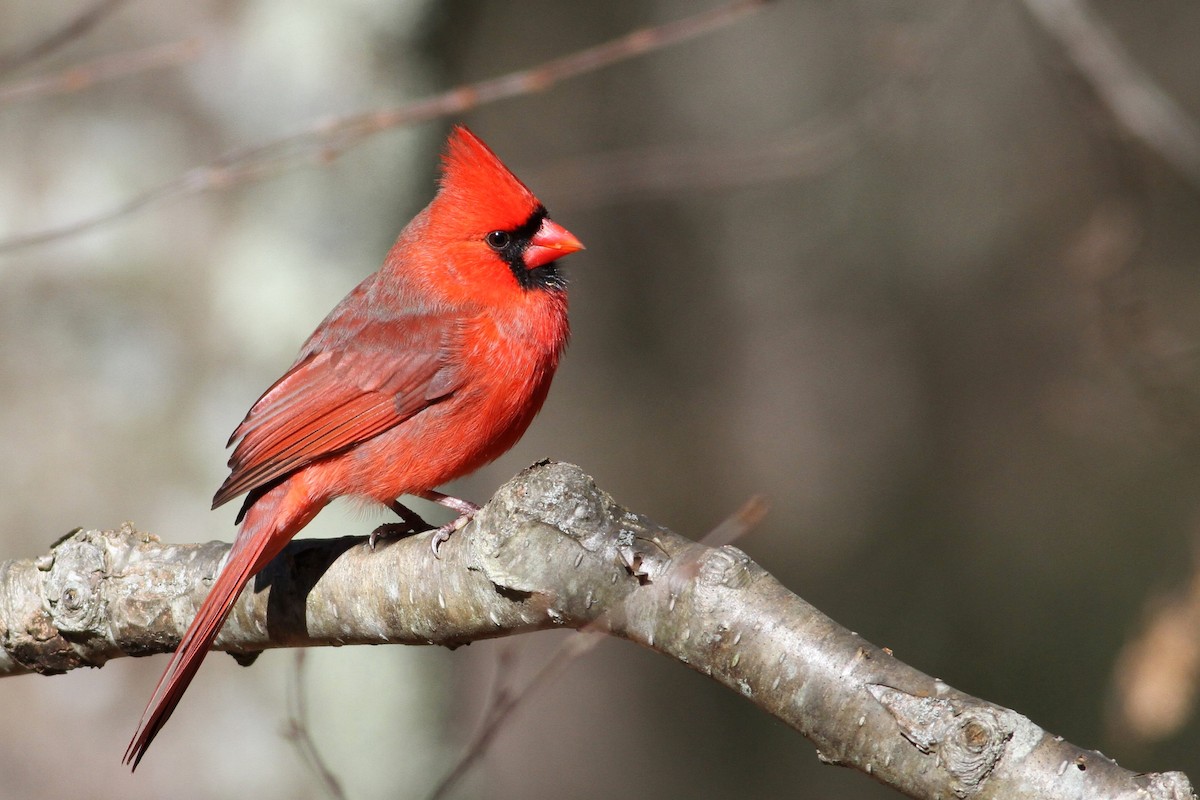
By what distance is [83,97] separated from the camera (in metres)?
3.64

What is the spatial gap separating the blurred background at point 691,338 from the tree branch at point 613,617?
54 cm

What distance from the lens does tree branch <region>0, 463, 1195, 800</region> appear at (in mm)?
1518

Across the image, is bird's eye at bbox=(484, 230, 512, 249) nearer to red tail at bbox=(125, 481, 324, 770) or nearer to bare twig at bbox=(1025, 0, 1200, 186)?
red tail at bbox=(125, 481, 324, 770)

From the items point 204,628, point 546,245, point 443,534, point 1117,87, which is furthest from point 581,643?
point 1117,87

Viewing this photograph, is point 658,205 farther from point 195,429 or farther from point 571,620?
point 571,620

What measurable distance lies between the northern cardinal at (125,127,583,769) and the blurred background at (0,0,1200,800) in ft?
1.74

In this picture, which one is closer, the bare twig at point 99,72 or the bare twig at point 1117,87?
the bare twig at point 99,72

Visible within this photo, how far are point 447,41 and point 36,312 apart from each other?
169 cm

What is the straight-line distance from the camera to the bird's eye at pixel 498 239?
307 cm

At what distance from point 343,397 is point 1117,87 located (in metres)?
2.34

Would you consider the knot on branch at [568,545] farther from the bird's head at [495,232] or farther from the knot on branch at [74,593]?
the bird's head at [495,232]

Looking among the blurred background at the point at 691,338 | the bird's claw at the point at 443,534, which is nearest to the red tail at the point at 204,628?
the bird's claw at the point at 443,534

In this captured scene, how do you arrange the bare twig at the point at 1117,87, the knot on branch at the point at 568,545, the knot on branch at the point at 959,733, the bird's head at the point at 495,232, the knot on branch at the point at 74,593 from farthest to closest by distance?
the bare twig at the point at 1117,87, the bird's head at the point at 495,232, the knot on branch at the point at 74,593, the knot on branch at the point at 568,545, the knot on branch at the point at 959,733

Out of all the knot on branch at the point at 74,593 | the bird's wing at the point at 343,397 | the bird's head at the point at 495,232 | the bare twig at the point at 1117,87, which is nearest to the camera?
the knot on branch at the point at 74,593
